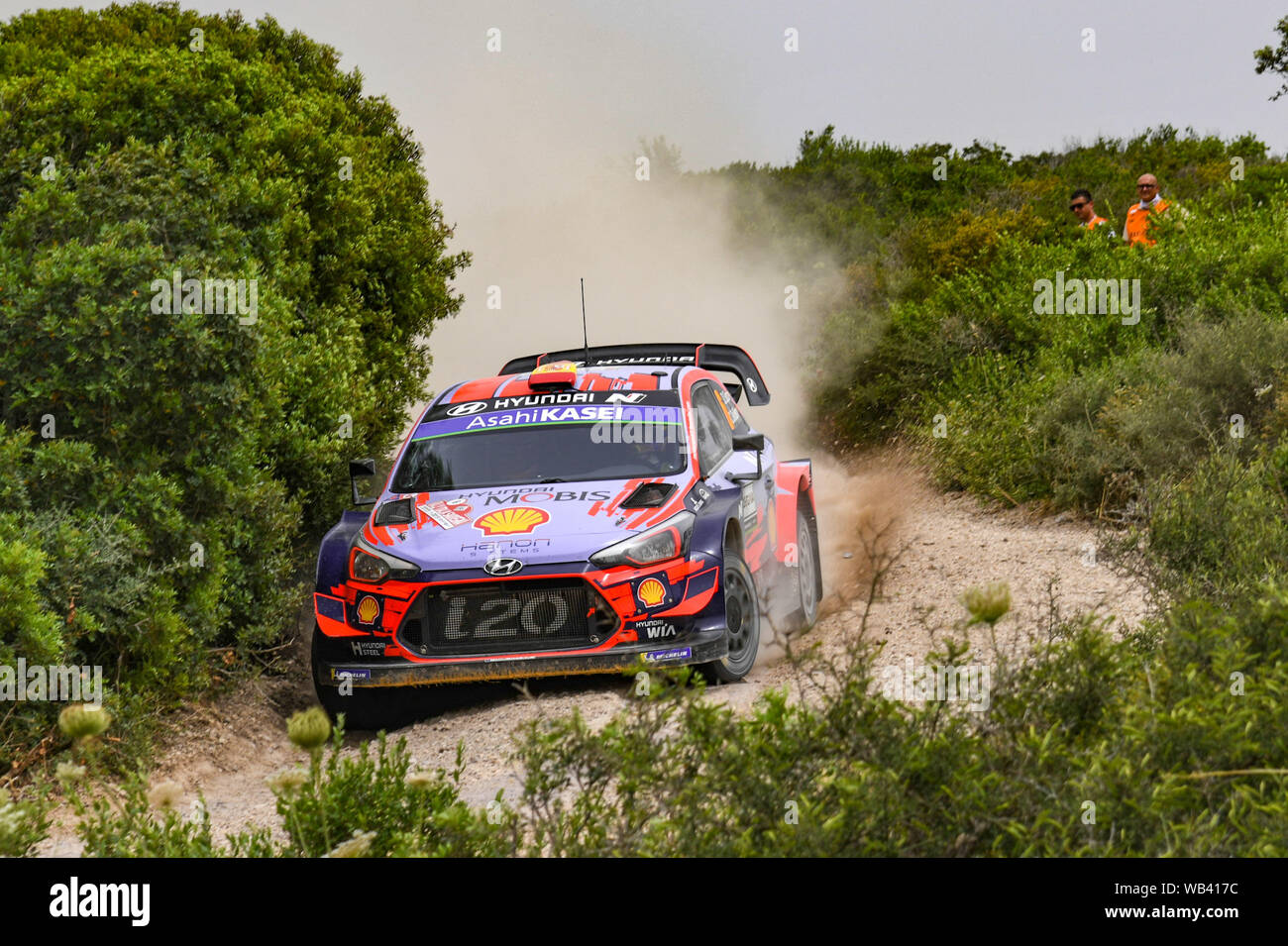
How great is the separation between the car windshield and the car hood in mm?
255

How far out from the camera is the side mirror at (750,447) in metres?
8.30

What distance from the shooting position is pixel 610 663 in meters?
7.00

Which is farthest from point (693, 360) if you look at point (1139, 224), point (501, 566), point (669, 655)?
point (1139, 224)

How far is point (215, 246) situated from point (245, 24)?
849cm

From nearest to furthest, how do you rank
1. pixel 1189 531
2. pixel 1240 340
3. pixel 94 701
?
pixel 94 701, pixel 1189 531, pixel 1240 340

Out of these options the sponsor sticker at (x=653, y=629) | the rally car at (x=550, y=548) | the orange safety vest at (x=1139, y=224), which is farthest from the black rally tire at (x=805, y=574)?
the orange safety vest at (x=1139, y=224)

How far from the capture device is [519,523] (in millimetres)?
7391

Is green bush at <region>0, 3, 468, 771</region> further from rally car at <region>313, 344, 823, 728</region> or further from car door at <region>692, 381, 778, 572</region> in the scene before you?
car door at <region>692, 381, 778, 572</region>

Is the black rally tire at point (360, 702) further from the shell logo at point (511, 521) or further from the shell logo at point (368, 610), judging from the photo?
the shell logo at point (511, 521)

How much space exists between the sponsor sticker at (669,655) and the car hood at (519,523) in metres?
0.61

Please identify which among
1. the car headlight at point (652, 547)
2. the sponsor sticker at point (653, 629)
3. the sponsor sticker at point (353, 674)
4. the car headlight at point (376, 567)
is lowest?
the sponsor sticker at point (353, 674)
